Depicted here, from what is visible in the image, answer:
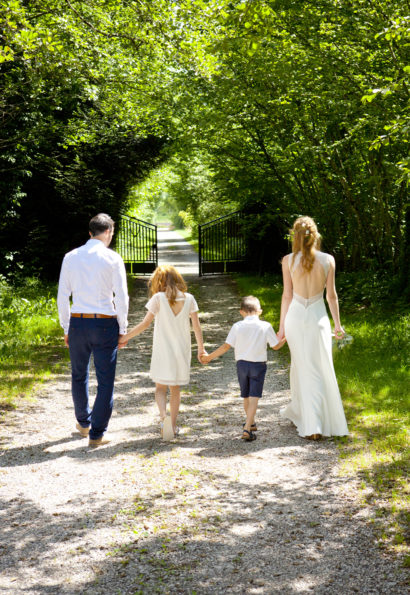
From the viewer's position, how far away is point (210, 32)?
12289 mm

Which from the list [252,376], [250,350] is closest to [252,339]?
[250,350]

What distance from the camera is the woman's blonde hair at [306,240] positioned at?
5.69 metres

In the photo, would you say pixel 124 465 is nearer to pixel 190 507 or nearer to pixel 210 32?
pixel 190 507

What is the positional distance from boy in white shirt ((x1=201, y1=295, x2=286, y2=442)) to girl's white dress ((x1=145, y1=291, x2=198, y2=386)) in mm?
254

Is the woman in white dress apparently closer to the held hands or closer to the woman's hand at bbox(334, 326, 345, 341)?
the woman's hand at bbox(334, 326, 345, 341)

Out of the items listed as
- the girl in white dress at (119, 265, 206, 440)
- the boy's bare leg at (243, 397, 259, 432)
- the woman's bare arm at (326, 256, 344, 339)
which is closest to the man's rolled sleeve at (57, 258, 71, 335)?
the girl in white dress at (119, 265, 206, 440)

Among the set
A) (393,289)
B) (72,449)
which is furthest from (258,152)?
→ (72,449)

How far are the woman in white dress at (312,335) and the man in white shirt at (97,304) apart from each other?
5.35ft

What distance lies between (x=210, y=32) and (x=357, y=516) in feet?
34.8

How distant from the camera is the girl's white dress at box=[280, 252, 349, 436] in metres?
5.74

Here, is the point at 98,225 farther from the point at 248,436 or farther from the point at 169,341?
the point at 248,436

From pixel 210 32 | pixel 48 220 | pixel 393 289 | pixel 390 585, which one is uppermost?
pixel 210 32

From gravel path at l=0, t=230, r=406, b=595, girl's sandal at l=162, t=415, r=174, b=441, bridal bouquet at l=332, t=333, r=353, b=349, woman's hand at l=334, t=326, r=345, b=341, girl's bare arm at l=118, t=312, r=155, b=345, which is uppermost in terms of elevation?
girl's bare arm at l=118, t=312, r=155, b=345

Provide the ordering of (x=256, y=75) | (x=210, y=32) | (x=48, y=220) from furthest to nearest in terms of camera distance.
→ (x=48, y=220), (x=210, y=32), (x=256, y=75)
